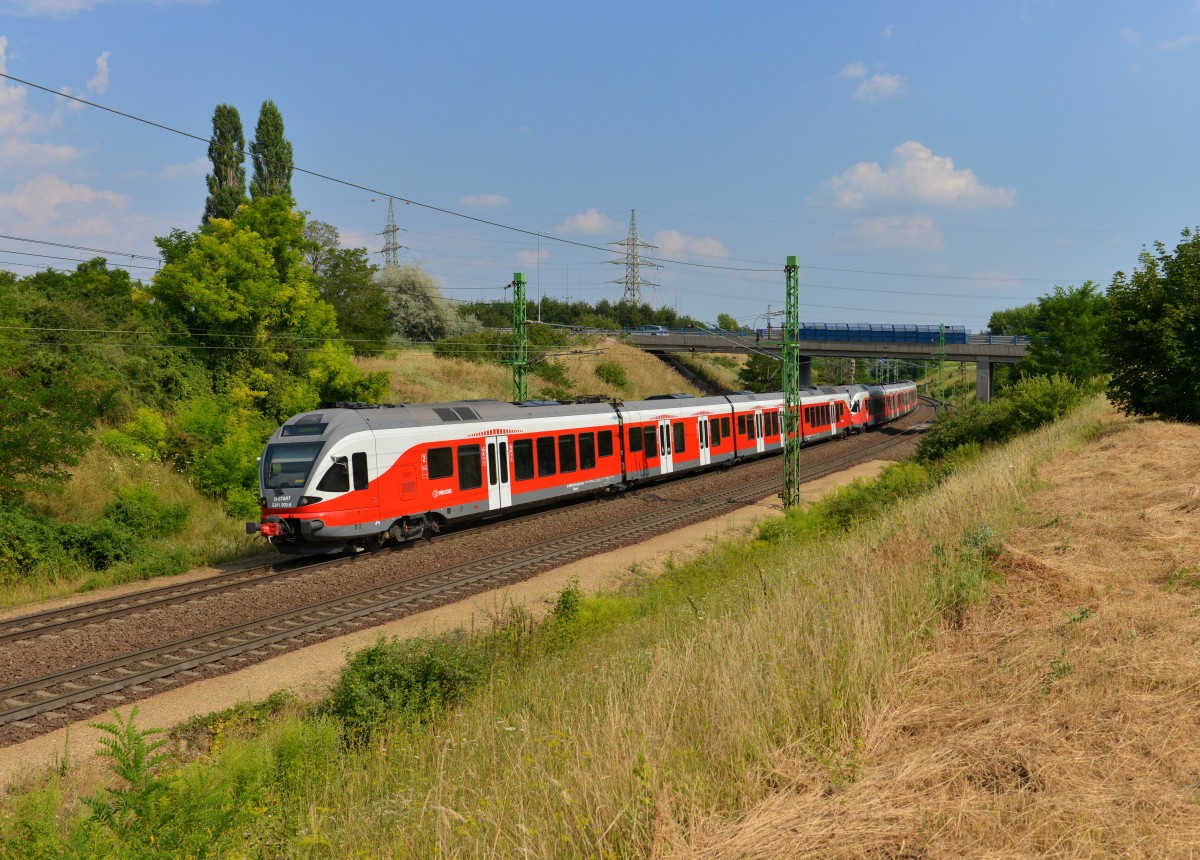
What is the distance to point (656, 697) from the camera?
589 centimetres

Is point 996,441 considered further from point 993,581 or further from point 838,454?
point 993,581

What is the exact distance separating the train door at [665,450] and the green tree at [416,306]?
130 feet

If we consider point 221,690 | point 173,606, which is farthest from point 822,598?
point 173,606

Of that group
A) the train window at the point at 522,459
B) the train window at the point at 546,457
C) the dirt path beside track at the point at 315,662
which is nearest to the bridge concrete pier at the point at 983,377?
the train window at the point at 546,457

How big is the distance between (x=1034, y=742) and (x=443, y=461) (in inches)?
634

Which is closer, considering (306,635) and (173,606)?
(306,635)

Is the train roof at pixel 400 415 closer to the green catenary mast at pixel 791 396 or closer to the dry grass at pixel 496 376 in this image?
the green catenary mast at pixel 791 396

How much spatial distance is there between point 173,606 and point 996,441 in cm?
2575

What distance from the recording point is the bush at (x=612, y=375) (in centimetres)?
6925

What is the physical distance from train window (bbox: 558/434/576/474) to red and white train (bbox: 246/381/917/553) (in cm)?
3

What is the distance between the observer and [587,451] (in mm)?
25328

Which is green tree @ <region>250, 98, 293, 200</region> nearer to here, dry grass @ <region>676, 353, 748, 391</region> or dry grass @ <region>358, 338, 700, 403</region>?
dry grass @ <region>358, 338, 700, 403</region>

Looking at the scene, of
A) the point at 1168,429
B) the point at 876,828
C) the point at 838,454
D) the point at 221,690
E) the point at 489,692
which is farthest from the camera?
the point at 838,454

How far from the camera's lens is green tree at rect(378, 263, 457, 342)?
6569 cm
